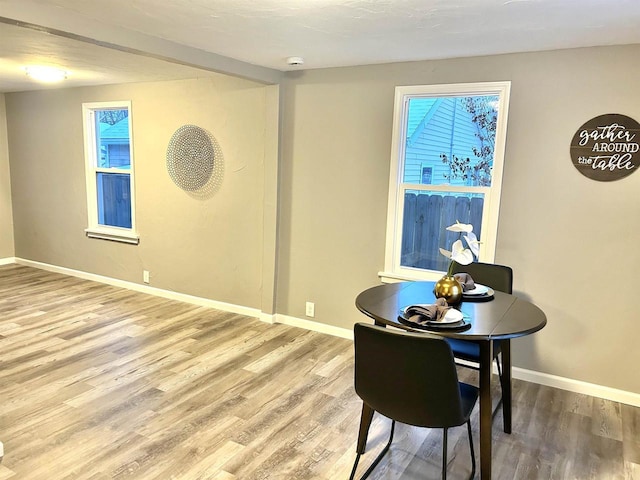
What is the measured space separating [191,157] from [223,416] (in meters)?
2.66

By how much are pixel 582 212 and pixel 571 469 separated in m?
1.54

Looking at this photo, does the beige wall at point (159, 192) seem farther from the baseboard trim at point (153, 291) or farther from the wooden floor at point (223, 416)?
the wooden floor at point (223, 416)

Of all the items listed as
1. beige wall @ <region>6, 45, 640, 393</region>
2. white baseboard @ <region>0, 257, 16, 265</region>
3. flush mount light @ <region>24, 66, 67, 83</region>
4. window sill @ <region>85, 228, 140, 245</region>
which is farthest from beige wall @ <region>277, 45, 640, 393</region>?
white baseboard @ <region>0, 257, 16, 265</region>

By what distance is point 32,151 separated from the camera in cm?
578

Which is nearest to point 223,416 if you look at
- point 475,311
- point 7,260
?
point 475,311

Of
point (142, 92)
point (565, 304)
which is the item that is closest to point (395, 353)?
point (565, 304)

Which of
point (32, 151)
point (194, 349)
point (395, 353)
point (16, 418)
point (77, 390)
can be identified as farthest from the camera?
point (32, 151)

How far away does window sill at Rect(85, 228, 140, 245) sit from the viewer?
506 centimetres

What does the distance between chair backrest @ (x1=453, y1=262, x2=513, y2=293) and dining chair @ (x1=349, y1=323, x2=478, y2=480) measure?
3.63 feet

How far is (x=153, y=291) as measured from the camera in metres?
5.04

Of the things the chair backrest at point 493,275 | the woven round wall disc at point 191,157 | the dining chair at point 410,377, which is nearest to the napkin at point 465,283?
the chair backrest at point 493,275

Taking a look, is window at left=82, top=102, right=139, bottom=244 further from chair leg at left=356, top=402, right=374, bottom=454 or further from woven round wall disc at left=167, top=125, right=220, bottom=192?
chair leg at left=356, top=402, right=374, bottom=454

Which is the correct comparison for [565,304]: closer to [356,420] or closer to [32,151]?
[356,420]

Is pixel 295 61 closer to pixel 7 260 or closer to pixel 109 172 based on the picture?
pixel 109 172
